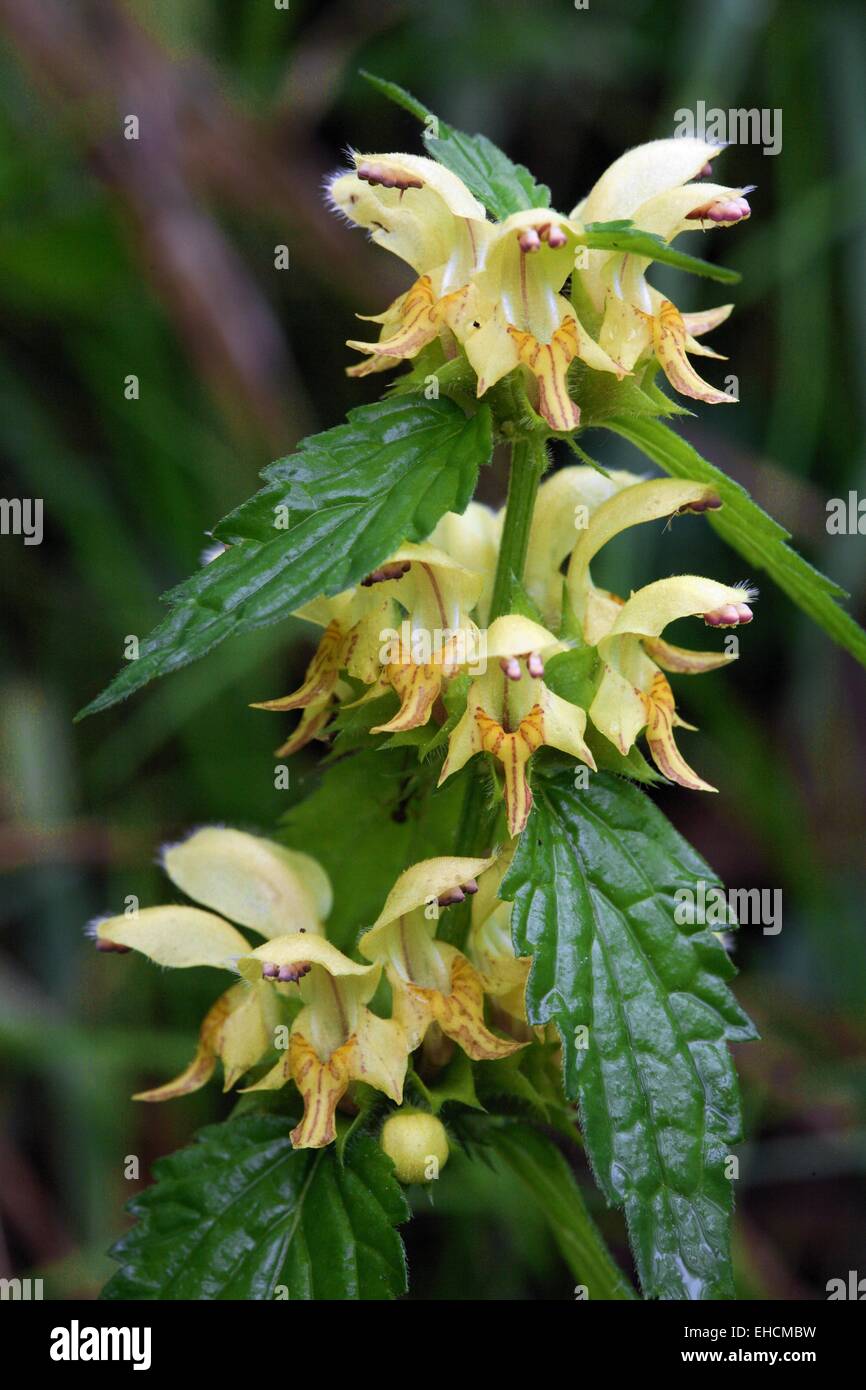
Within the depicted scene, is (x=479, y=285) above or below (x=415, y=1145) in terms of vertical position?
above

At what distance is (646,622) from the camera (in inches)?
46.4

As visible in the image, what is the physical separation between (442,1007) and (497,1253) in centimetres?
161

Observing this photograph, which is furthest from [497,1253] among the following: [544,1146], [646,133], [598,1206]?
[646,133]

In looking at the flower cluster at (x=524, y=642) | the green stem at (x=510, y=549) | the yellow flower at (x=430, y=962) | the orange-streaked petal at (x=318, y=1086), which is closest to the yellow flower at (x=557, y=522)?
the flower cluster at (x=524, y=642)

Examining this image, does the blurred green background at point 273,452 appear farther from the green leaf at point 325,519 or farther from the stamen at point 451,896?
the green leaf at point 325,519

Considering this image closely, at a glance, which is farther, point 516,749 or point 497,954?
point 497,954

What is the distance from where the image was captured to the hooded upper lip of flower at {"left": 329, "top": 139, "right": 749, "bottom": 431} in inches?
41.8

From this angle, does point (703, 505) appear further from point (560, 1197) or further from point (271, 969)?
point (560, 1197)

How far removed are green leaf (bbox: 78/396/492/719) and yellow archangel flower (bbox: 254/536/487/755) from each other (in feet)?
0.29

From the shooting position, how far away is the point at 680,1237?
104 centimetres

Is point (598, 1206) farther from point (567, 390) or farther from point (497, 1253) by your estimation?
point (567, 390)

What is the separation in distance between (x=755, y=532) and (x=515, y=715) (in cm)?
27

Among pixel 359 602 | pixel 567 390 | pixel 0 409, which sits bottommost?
pixel 359 602

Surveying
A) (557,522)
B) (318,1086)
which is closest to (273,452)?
(557,522)
